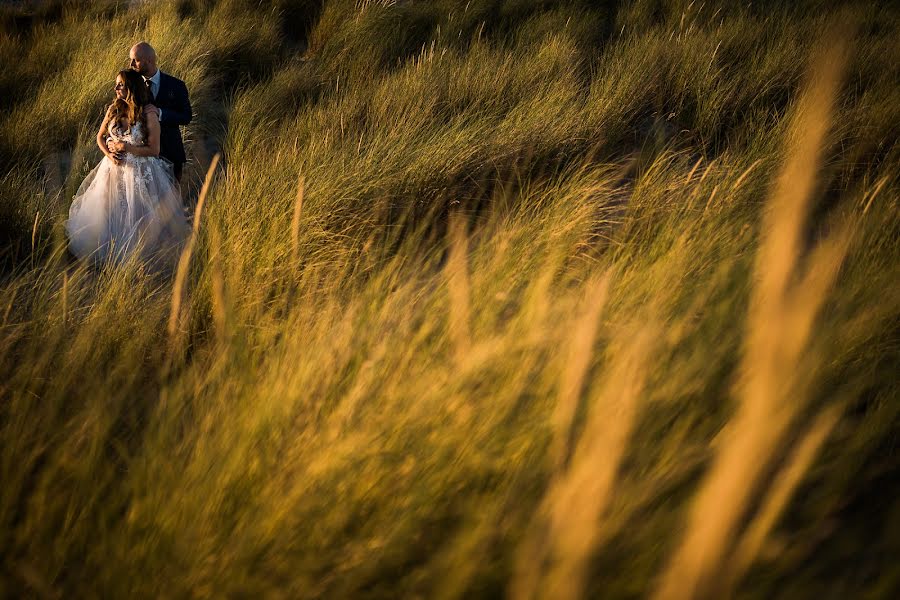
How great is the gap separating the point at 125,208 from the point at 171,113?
2.68 feet

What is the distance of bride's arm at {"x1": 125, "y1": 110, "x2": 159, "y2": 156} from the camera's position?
3.42m

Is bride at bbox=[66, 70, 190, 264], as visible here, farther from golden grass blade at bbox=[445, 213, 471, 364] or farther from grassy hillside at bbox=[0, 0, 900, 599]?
golden grass blade at bbox=[445, 213, 471, 364]

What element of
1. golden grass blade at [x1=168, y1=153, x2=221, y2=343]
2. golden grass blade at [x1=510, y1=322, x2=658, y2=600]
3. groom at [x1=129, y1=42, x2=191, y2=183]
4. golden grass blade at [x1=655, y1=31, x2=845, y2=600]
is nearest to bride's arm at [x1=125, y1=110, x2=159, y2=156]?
groom at [x1=129, y1=42, x2=191, y2=183]

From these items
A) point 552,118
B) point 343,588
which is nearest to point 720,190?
point 552,118

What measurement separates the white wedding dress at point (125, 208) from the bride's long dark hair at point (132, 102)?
52 mm

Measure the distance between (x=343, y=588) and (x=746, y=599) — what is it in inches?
23.6

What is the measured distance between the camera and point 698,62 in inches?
175

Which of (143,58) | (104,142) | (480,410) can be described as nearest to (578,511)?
(480,410)

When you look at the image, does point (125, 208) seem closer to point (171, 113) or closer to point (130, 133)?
point (130, 133)

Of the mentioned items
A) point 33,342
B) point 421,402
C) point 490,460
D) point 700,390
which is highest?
point 33,342

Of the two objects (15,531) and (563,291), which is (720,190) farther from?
(15,531)

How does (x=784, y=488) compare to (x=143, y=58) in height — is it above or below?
below

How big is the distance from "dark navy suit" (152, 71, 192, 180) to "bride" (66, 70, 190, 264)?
0.40m

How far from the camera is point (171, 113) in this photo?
3930mm
